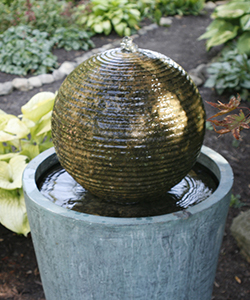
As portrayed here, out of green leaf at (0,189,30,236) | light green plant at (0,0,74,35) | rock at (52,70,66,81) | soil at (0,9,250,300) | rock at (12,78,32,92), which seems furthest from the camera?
light green plant at (0,0,74,35)

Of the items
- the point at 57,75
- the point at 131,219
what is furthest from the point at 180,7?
the point at 131,219

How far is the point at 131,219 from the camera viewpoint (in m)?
1.52

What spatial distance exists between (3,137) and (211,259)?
65.5 inches

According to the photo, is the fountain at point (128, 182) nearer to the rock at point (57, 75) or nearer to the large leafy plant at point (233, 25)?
the large leafy plant at point (233, 25)

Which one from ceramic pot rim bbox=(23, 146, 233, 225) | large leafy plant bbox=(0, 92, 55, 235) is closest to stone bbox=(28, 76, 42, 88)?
large leafy plant bbox=(0, 92, 55, 235)

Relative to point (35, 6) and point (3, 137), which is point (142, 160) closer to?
point (3, 137)

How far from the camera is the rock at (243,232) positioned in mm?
2874

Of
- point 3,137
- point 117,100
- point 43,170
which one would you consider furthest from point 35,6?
point 117,100

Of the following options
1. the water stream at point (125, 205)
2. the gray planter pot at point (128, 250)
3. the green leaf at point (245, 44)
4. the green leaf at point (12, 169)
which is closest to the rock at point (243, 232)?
the water stream at point (125, 205)

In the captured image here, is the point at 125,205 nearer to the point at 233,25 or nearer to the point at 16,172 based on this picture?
the point at 16,172

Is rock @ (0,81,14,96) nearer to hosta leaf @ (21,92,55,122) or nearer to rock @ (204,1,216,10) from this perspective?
hosta leaf @ (21,92,55,122)

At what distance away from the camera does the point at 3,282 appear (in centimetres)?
264

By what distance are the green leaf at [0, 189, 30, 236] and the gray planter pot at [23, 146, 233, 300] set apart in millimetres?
747

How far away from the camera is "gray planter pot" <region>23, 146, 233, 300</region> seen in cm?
153
